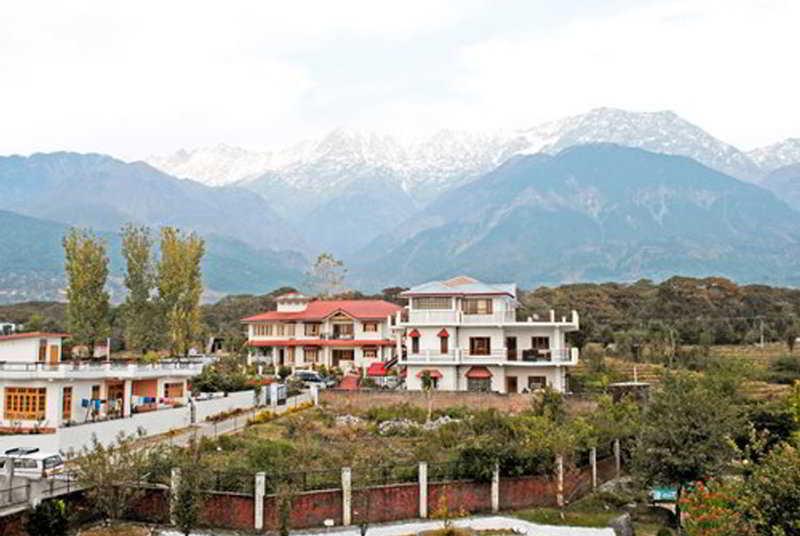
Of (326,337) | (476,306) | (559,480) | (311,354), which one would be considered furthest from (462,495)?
(311,354)

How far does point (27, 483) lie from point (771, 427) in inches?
1168

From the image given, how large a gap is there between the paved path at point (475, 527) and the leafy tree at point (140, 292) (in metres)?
30.2

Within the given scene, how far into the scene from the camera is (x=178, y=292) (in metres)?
50.3

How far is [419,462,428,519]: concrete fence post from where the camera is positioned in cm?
2431

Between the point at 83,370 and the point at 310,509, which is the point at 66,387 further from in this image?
the point at 310,509

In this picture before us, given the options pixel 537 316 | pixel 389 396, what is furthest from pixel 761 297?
pixel 389 396

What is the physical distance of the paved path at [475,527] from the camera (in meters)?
22.7

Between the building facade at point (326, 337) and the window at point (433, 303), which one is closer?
the window at point (433, 303)

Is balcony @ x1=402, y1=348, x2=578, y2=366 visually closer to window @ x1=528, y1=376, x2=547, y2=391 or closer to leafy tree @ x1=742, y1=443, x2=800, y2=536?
window @ x1=528, y1=376, x2=547, y2=391

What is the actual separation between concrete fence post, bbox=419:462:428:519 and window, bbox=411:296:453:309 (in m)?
20.9

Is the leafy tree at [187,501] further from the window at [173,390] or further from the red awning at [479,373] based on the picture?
the red awning at [479,373]

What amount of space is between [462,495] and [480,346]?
1992 cm

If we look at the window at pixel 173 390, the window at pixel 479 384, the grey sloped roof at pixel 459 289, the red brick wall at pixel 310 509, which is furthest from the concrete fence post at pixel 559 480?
the window at pixel 173 390

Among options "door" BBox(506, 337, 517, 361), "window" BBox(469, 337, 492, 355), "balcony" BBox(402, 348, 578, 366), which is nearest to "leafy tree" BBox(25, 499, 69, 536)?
"balcony" BBox(402, 348, 578, 366)
